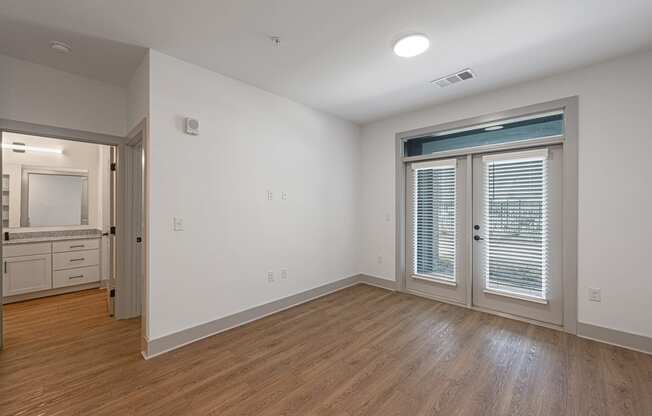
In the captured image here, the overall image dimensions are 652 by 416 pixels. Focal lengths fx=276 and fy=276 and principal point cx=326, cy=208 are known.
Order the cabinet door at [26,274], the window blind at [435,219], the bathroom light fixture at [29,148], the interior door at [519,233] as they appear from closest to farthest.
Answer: the interior door at [519,233], the cabinet door at [26,274], the window blind at [435,219], the bathroom light fixture at [29,148]

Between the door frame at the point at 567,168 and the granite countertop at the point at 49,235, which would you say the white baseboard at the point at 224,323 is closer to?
the door frame at the point at 567,168

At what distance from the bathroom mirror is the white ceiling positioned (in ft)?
8.35

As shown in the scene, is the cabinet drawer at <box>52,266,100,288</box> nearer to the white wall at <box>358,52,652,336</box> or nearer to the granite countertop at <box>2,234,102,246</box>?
the granite countertop at <box>2,234,102,246</box>

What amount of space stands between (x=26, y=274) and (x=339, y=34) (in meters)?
5.23

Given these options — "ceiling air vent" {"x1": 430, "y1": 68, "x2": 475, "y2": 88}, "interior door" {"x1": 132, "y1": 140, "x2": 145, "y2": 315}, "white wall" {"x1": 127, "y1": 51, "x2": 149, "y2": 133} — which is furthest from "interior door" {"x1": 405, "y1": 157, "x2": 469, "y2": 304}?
"interior door" {"x1": 132, "y1": 140, "x2": 145, "y2": 315}

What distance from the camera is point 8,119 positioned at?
2.61m

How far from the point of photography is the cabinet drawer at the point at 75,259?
4.17 metres

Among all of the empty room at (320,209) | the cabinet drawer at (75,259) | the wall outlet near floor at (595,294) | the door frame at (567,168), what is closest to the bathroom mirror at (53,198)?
the empty room at (320,209)

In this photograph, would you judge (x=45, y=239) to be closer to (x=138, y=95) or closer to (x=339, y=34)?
(x=138, y=95)

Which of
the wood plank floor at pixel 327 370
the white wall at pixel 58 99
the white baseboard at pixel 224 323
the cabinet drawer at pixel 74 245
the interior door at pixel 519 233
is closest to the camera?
the wood plank floor at pixel 327 370

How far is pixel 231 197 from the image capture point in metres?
3.12

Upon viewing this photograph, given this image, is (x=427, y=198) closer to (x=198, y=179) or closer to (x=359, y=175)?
(x=359, y=175)

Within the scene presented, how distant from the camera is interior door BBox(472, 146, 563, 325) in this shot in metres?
3.09

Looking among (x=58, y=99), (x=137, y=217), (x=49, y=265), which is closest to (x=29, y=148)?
(x=49, y=265)
